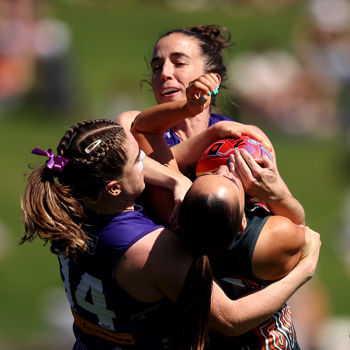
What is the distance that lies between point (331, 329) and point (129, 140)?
297 inches

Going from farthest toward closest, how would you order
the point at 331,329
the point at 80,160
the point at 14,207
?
the point at 14,207 → the point at 331,329 → the point at 80,160

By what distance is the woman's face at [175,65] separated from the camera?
13.4 ft

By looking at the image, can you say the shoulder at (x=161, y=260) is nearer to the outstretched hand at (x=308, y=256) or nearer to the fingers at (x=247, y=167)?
the fingers at (x=247, y=167)

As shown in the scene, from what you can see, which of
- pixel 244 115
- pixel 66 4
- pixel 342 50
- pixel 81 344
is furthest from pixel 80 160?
pixel 66 4

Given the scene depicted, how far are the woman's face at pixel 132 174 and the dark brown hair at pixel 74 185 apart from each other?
0.09ft

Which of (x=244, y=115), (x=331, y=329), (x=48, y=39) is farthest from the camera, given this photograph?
(x=48, y=39)

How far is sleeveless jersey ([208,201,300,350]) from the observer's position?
10.9 feet

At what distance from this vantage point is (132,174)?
3.37 meters

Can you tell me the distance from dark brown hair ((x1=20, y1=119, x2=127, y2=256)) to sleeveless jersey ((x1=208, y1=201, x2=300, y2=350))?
0.59 metres

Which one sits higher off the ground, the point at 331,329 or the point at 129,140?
the point at 129,140

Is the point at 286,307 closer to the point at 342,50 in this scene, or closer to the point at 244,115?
the point at 244,115

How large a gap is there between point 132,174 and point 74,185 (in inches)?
9.8

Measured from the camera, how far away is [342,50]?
17516 mm

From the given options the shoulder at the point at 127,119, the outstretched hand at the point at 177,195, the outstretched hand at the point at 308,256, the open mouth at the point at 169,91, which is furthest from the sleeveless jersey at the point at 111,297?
the open mouth at the point at 169,91
